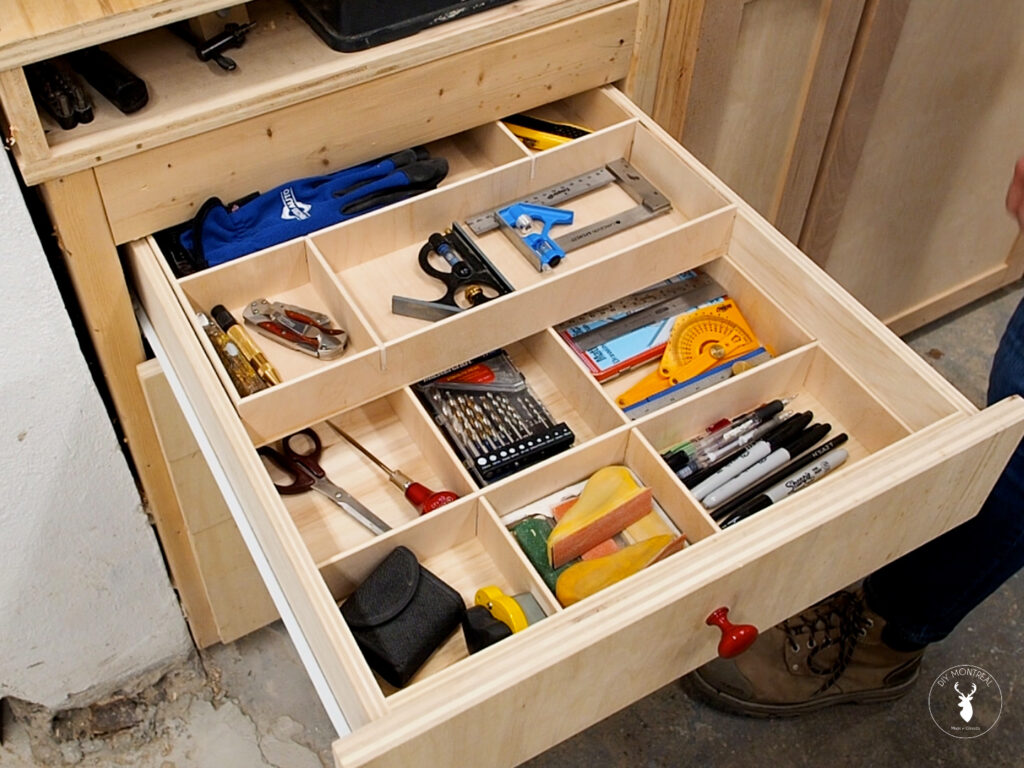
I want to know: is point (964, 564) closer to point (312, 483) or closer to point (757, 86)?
point (757, 86)

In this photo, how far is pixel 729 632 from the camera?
3.25 ft

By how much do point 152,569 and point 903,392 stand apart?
3.70 ft

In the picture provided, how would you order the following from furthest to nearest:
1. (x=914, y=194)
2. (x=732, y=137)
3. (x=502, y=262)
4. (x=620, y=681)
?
→ (x=914, y=194) < (x=732, y=137) < (x=502, y=262) < (x=620, y=681)

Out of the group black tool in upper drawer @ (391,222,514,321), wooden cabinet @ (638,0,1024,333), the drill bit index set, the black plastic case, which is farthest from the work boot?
the black plastic case

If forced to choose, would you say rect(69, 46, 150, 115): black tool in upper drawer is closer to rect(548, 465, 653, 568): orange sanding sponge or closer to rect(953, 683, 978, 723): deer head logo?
rect(548, 465, 653, 568): orange sanding sponge

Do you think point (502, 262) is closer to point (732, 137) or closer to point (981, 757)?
point (732, 137)

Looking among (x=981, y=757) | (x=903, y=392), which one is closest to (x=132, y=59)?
(x=903, y=392)

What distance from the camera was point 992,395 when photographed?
1.56 m

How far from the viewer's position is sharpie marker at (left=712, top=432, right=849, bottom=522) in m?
1.18

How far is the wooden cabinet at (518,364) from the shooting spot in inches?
36.7

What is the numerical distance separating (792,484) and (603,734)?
2.68 feet

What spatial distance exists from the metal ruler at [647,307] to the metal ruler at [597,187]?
0.29 ft

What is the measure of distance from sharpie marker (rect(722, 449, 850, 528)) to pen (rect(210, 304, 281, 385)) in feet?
1.66

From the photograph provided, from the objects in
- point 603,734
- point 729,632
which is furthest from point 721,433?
point 603,734
